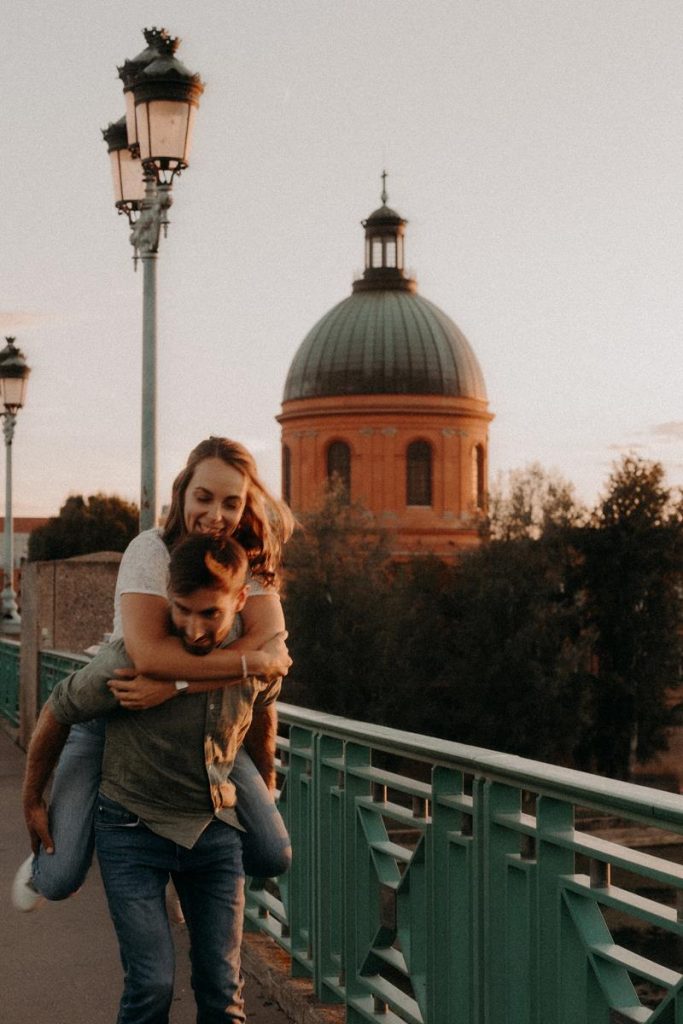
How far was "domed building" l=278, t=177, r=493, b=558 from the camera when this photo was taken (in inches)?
2579

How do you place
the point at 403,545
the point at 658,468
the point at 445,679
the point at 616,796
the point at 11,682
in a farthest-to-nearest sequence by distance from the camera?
the point at 403,545 → the point at 658,468 → the point at 445,679 → the point at 11,682 → the point at 616,796

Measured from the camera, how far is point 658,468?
2089 inches

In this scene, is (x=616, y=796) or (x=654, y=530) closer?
(x=616, y=796)

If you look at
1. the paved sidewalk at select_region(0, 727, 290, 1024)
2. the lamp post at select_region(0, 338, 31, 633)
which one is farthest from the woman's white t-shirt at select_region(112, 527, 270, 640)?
the lamp post at select_region(0, 338, 31, 633)

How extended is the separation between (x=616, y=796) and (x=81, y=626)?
1095 cm

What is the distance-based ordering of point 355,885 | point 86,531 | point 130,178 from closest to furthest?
point 355,885
point 130,178
point 86,531

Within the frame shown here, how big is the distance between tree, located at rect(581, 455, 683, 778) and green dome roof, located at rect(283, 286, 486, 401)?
15764mm

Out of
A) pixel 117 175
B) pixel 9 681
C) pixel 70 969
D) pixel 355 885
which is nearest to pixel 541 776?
pixel 355 885

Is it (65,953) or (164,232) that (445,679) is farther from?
(65,953)

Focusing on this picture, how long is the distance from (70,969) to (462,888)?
2.54 meters

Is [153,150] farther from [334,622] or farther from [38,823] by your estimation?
[334,622]

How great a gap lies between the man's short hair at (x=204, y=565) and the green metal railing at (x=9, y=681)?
13215mm

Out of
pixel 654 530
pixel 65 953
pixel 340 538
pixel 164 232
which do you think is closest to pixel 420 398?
pixel 340 538

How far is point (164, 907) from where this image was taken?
3574 millimetres
